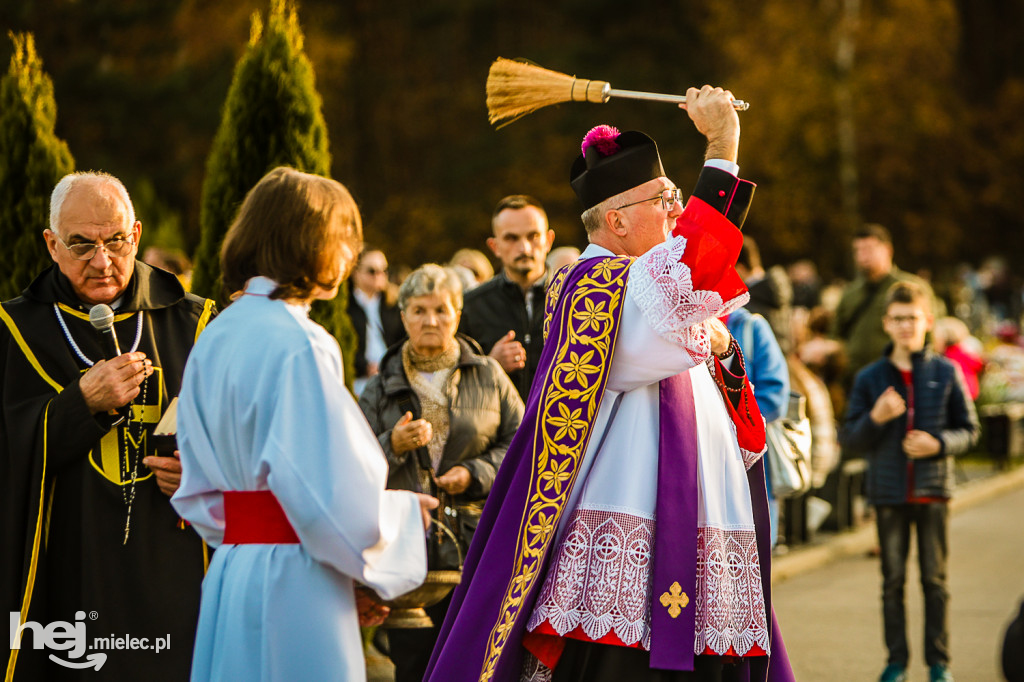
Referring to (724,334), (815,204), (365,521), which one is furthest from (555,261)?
(815,204)

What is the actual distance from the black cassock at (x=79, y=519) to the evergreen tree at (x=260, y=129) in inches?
80.7

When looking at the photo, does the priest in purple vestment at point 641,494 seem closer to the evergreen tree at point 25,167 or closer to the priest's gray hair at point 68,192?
the priest's gray hair at point 68,192

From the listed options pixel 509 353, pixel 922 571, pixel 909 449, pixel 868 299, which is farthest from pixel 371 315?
pixel 922 571

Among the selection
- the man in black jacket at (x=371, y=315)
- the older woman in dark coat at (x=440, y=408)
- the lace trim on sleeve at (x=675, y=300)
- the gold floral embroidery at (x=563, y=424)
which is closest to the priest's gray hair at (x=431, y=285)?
the older woman in dark coat at (x=440, y=408)

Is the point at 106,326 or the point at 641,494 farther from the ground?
the point at 106,326

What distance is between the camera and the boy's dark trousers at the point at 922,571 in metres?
6.45

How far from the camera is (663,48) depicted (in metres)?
35.3

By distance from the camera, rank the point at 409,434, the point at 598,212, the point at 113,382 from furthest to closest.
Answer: the point at 409,434, the point at 598,212, the point at 113,382

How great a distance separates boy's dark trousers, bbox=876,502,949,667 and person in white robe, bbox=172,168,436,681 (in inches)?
159

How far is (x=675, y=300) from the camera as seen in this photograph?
367cm

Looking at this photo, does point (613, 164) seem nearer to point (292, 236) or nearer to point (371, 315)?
point (292, 236)

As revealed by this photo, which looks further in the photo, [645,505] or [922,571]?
[922,571]

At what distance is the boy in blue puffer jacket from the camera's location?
6.51m

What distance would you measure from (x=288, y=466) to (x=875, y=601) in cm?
652
